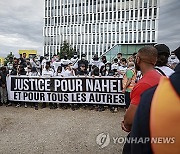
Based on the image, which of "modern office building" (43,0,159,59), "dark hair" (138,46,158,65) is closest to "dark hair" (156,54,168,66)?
"dark hair" (138,46,158,65)

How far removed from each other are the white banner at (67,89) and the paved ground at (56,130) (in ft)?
1.65

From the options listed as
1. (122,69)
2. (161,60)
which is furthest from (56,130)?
(122,69)

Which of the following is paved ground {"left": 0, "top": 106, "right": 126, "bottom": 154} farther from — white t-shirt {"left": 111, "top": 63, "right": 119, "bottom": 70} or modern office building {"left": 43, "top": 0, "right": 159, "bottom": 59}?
modern office building {"left": 43, "top": 0, "right": 159, "bottom": 59}

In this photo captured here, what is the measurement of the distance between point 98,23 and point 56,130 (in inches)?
3211

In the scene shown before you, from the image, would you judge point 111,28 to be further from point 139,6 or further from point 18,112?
point 18,112

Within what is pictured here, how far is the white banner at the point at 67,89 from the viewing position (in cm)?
773

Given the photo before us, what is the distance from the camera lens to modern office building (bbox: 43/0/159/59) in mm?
76500

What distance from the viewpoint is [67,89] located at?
812cm

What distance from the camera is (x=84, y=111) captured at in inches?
305

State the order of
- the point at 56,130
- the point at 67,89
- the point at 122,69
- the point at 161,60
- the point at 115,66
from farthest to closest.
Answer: the point at 115,66 < the point at 122,69 < the point at 67,89 < the point at 56,130 < the point at 161,60

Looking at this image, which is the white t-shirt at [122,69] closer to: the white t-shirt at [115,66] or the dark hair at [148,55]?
the white t-shirt at [115,66]

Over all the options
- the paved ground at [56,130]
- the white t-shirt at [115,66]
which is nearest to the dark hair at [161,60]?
the paved ground at [56,130]

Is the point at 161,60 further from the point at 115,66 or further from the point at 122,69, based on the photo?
the point at 115,66

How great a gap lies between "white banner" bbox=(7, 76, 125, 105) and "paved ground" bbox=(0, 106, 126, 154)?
19.8 inches
